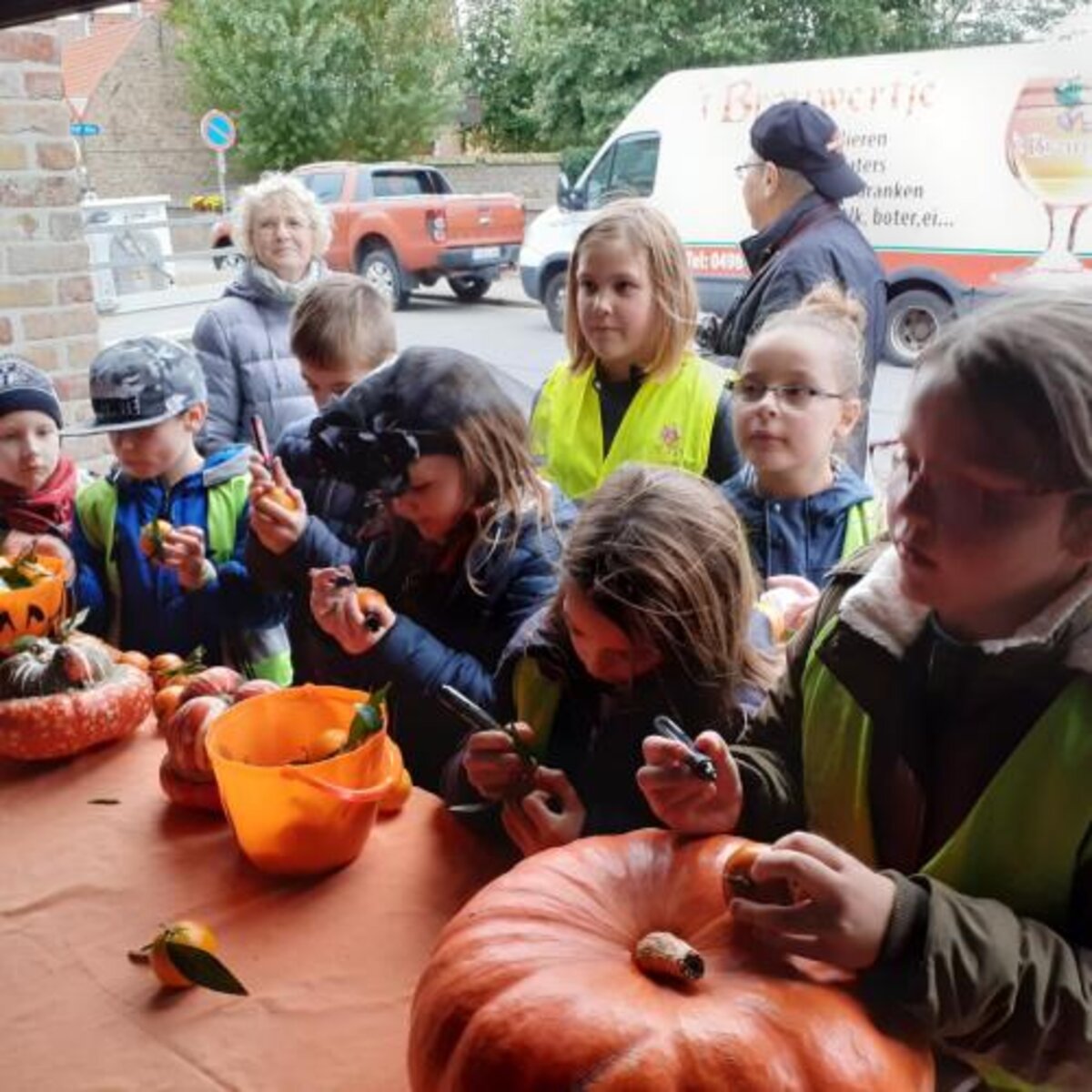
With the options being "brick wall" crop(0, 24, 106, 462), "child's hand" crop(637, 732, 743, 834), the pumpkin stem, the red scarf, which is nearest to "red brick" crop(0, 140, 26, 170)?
"brick wall" crop(0, 24, 106, 462)

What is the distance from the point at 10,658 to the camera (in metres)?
1.23

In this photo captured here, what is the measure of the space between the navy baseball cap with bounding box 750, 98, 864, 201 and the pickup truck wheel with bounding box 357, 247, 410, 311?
0.73 meters

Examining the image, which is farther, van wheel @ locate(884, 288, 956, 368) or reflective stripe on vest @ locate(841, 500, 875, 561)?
reflective stripe on vest @ locate(841, 500, 875, 561)

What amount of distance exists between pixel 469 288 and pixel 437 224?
0.79 feet

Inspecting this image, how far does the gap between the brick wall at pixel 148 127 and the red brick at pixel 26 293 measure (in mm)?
379

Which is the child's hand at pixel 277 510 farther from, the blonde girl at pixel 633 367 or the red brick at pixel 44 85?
the red brick at pixel 44 85

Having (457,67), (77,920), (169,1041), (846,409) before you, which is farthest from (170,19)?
(169,1041)

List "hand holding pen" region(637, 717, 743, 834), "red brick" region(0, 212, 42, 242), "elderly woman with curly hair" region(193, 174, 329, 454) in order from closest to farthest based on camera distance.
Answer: "hand holding pen" region(637, 717, 743, 834) → "elderly woman with curly hair" region(193, 174, 329, 454) → "red brick" region(0, 212, 42, 242)

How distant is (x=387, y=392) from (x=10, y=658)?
0.53 metres

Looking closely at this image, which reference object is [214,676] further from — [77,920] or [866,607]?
[866,607]

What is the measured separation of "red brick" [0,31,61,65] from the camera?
235cm

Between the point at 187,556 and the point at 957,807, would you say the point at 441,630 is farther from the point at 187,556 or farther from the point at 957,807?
the point at 957,807

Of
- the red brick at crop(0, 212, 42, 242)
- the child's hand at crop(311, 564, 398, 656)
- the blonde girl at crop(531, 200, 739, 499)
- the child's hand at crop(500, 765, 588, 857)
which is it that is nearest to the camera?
the child's hand at crop(500, 765, 588, 857)

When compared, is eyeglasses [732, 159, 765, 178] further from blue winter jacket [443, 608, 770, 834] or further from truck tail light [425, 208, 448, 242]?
blue winter jacket [443, 608, 770, 834]
